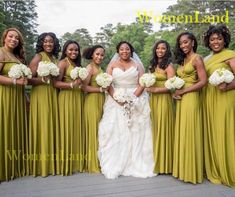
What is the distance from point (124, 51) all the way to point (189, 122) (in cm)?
191

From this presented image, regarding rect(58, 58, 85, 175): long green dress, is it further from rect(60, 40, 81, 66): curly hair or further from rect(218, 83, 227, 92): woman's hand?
rect(218, 83, 227, 92): woman's hand

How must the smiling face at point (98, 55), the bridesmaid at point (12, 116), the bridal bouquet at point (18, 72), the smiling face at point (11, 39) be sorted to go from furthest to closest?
the smiling face at point (98, 55), the smiling face at point (11, 39), the bridesmaid at point (12, 116), the bridal bouquet at point (18, 72)

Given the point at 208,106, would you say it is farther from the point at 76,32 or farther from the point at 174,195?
the point at 76,32

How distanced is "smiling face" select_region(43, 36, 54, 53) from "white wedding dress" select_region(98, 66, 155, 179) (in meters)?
1.34

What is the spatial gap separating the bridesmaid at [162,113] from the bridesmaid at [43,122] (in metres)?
1.85

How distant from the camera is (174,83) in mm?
4887

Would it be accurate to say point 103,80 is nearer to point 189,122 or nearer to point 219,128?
point 189,122

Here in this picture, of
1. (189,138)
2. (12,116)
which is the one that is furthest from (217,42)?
(12,116)

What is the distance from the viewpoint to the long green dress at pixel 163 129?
5207 millimetres

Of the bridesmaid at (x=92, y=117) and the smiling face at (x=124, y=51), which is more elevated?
the smiling face at (x=124, y=51)

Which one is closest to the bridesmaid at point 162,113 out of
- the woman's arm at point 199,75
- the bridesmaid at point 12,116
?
the woman's arm at point 199,75

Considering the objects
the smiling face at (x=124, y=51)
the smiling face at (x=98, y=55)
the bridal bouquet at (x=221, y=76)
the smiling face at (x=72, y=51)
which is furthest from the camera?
the smiling face at (x=98, y=55)

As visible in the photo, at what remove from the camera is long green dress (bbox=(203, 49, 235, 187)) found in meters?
4.68

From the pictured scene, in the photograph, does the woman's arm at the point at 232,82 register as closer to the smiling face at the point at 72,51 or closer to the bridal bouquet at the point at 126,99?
the bridal bouquet at the point at 126,99
